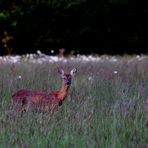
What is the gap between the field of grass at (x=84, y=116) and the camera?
7.43 m

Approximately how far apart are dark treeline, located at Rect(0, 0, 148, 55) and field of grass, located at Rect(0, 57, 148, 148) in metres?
10.8

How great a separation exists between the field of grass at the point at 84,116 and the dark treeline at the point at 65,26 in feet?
35.3

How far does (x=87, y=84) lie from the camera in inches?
471

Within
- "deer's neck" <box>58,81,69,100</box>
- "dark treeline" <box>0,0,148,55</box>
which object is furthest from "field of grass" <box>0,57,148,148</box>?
"dark treeline" <box>0,0,148,55</box>

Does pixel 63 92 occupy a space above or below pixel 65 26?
below

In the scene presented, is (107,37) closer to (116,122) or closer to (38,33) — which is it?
(38,33)

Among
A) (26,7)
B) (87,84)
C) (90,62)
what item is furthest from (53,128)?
(26,7)

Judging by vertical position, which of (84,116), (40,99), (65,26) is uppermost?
(65,26)

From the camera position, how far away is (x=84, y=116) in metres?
8.60

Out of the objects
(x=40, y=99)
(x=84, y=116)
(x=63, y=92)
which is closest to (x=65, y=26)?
(x=63, y=92)

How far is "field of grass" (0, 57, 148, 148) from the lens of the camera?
24.4 feet

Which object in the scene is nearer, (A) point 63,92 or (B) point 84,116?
(B) point 84,116

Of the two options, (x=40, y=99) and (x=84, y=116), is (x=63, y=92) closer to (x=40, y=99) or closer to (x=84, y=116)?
(x=40, y=99)

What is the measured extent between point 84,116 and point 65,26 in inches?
620
